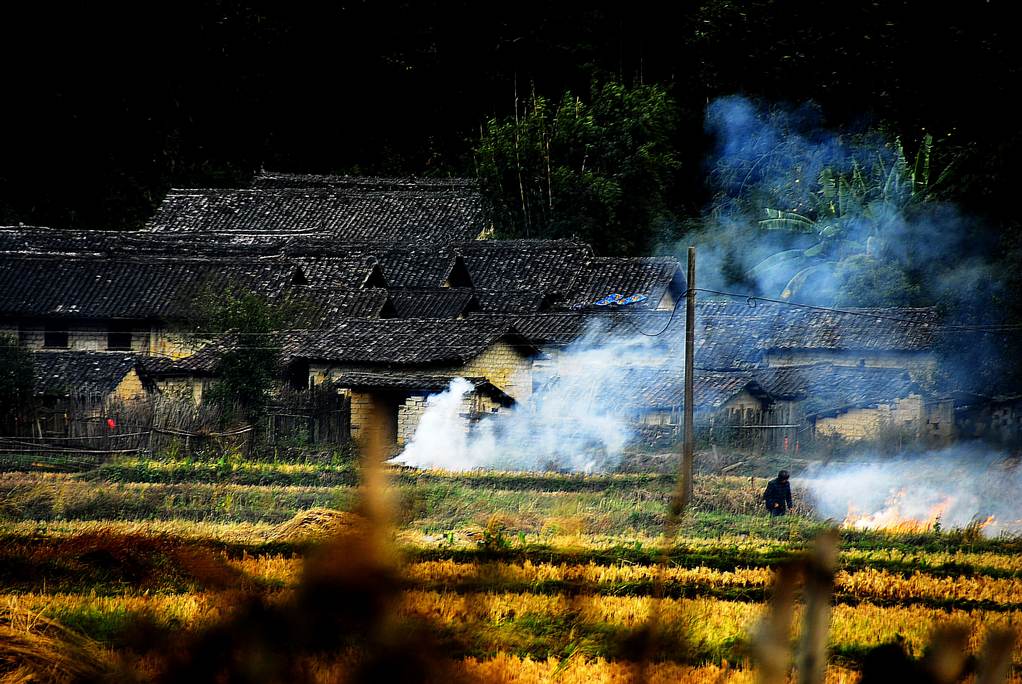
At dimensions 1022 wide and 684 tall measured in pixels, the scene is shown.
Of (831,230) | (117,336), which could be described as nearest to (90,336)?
(117,336)

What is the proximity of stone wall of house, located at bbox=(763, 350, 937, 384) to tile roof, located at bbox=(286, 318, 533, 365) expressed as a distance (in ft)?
20.7

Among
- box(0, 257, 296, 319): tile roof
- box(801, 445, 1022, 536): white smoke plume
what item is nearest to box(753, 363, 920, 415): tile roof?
box(801, 445, 1022, 536): white smoke plume

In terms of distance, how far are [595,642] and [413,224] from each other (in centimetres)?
3452

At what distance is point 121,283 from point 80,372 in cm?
649

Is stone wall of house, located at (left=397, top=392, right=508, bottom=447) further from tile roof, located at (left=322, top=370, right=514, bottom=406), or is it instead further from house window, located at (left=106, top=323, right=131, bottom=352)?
house window, located at (left=106, top=323, right=131, bottom=352)

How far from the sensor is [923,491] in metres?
19.5

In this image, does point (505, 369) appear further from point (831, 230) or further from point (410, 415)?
point (831, 230)

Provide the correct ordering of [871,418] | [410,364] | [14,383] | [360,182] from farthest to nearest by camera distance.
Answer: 1. [360,182]
2. [410,364]
3. [871,418]
4. [14,383]

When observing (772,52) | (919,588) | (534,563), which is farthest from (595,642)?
(772,52)

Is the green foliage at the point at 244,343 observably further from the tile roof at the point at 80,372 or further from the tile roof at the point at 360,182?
the tile roof at the point at 360,182

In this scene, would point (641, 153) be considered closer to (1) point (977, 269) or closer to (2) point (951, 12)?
(2) point (951, 12)

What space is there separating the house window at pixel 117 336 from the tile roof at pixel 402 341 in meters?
5.60

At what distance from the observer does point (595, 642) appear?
372 inches

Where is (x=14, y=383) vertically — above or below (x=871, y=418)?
above
